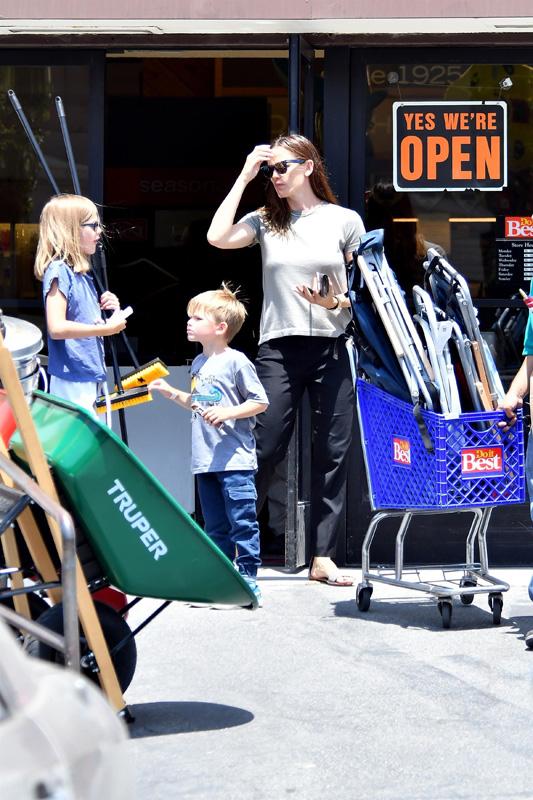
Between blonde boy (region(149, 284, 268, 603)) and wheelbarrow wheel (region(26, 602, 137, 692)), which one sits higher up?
blonde boy (region(149, 284, 268, 603))

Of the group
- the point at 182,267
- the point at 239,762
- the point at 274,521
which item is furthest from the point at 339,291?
the point at 239,762

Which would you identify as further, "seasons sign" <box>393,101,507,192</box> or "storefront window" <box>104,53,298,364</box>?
"storefront window" <box>104,53,298,364</box>

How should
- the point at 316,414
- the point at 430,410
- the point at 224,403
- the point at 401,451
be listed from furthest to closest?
the point at 316,414 → the point at 224,403 → the point at 401,451 → the point at 430,410

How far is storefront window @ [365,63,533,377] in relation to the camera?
7.90 metres

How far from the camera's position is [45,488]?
435cm

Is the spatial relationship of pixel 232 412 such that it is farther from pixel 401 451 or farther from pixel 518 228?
pixel 518 228

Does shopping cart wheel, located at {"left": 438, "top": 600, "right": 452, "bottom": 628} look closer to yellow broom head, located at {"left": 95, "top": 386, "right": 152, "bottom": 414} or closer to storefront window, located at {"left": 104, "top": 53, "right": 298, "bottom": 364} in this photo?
yellow broom head, located at {"left": 95, "top": 386, "right": 152, "bottom": 414}

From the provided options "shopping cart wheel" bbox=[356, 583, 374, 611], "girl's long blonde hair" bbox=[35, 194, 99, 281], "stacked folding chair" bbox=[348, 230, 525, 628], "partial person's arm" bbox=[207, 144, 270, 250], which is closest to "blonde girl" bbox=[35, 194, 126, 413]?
"girl's long blonde hair" bbox=[35, 194, 99, 281]

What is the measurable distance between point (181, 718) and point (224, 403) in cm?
204

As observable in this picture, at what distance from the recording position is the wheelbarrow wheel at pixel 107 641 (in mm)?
4617

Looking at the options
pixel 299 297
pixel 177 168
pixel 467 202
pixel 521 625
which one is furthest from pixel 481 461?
pixel 177 168

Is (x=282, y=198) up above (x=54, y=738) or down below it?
above

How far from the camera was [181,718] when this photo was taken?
511 cm

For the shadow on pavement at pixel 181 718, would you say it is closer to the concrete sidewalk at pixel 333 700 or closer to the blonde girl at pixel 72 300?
the concrete sidewalk at pixel 333 700
